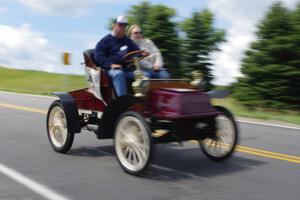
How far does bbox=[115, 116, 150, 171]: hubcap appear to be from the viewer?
19.5 ft

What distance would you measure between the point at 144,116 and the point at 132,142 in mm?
457

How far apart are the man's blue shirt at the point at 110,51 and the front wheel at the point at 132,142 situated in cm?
123

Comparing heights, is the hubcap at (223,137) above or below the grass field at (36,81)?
below

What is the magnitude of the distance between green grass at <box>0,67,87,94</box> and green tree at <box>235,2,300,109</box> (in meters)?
14.2

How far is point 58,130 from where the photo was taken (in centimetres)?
780

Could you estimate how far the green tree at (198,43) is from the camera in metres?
24.1

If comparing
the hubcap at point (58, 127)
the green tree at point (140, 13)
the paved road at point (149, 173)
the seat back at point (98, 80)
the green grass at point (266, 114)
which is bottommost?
the green grass at point (266, 114)

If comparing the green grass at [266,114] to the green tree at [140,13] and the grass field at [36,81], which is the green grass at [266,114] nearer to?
the green tree at [140,13]

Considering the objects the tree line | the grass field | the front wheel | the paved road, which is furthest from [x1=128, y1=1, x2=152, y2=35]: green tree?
the front wheel

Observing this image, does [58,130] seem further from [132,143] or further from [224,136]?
[224,136]

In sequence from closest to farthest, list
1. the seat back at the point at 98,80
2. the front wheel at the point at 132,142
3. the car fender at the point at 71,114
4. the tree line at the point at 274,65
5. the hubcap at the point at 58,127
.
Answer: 1. the front wheel at the point at 132,142
2. the seat back at the point at 98,80
3. the car fender at the point at 71,114
4. the hubcap at the point at 58,127
5. the tree line at the point at 274,65

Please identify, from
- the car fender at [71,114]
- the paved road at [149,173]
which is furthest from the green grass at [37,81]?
the car fender at [71,114]

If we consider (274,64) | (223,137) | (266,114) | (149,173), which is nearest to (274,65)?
(274,64)

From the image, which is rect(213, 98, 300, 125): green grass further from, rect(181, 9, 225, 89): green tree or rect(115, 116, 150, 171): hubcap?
rect(115, 116, 150, 171): hubcap
